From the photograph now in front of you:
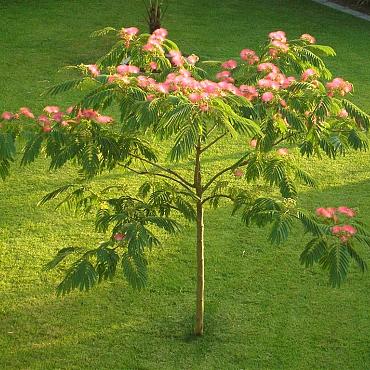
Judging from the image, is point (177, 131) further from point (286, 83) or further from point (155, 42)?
point (155, 42)

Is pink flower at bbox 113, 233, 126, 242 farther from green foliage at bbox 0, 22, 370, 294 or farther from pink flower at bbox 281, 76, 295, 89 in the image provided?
pink flower at bbox 281, 76, 295, 89

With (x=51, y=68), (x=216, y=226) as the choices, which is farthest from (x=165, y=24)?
(x=216, y=226)

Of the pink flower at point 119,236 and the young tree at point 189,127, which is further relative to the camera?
the pink flower at point 119,236

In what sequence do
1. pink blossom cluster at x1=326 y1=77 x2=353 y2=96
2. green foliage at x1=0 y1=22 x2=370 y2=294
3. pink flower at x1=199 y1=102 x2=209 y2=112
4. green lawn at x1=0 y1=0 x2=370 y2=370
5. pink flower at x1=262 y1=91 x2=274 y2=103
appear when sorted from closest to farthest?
1. pink flower at x1=199 y1=102 x2=209 y2=112
2. green foliage at x1=0 y1=22 x2=370 y2=294
3. pink flower at x1=262 y1=91 x2=274 y2=103
4. pink blossom cluster at x1=326 y1=77 x2=353 y2=96
5. green lawn at x1=0 y1=0 x2=370 y2=370

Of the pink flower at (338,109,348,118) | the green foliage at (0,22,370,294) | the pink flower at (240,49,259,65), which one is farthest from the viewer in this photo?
the pink flower at (240,49,259,65)

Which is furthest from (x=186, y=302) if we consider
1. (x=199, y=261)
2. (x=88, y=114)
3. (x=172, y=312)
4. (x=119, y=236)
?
(x=88, y=114)

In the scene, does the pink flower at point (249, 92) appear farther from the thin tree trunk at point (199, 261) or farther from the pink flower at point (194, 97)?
the thin tree trunk at point (199, 261)

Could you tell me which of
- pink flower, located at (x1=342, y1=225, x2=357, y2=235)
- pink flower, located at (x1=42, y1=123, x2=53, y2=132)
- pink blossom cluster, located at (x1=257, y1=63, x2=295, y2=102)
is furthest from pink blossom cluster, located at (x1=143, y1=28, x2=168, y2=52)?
pink flower, located at (x1=342, y1=225, x2=357, y2=235)

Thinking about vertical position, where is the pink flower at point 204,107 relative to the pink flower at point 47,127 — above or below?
above

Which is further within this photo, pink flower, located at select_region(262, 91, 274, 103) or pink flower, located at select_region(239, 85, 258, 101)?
pink flower, located at select_region(239, 85, 258, 101)

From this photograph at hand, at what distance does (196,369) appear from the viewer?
4.68 m

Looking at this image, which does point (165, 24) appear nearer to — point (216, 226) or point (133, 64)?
point (216, 226)

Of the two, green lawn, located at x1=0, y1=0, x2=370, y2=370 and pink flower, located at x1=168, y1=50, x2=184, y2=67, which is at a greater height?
pink flower, located at x1=168, y1=50, x2=184, y2=67

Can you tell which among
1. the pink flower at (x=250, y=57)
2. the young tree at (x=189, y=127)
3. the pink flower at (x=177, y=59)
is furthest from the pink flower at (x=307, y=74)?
the pink flower at (x=177, y=59)
